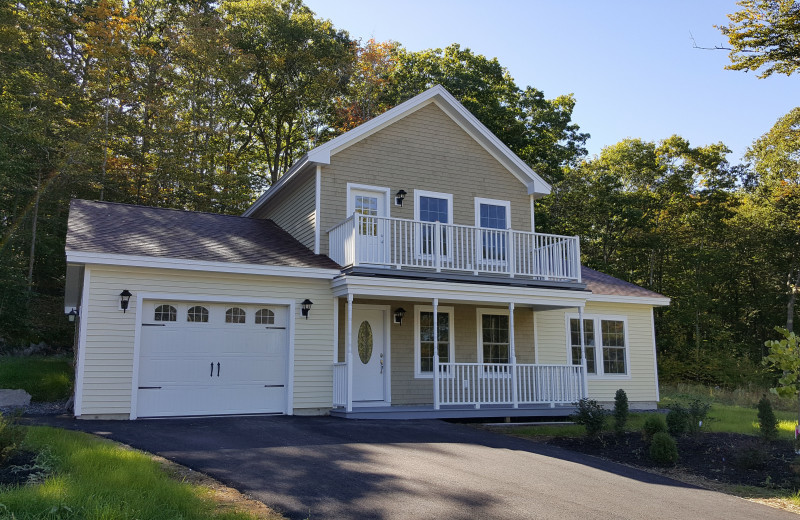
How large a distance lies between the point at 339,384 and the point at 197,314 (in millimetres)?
3063

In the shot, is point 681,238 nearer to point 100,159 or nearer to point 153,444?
point 100,159

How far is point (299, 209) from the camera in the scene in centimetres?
1552

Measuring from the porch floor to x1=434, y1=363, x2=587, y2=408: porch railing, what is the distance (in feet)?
0.41

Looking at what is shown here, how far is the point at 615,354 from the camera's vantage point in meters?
17.5

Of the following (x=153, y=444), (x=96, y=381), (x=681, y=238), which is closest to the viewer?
(x=153, y=444)

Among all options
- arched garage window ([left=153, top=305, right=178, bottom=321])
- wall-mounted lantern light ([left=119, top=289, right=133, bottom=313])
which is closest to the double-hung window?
arched garage window ([left=153, top=305, right=178, bottom=321])

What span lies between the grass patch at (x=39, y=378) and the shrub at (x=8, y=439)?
948cm

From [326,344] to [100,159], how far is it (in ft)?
46.3

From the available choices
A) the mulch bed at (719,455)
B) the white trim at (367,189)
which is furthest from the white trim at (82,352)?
the mulch bed at (719,455)

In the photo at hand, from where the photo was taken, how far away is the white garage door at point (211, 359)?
1173 cm

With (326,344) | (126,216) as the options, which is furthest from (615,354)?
(126,216)

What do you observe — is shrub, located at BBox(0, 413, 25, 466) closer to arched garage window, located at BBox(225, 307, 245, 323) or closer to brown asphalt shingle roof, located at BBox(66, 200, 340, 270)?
brown asphalt shingle roof, located at BBox(66, 200, 340, 270)

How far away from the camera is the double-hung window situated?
17156mm

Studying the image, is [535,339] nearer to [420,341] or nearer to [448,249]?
[420,341]
